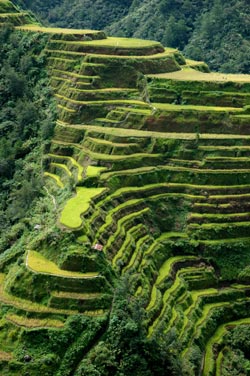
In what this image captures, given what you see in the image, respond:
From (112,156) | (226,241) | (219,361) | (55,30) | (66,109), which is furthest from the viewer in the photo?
(55,30)

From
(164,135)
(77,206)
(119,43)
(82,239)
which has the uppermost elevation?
(119,43)

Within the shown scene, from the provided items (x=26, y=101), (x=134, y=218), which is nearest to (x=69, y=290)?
(x=134, y=218)

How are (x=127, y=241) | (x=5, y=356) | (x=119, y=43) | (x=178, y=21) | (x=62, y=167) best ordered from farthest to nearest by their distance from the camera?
(x=178, y=21) < (x=119, y=43) < (x=62, y=167) < (x=127, y=241) < (x=5, y=356)

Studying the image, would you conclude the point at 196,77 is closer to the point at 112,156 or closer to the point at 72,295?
the point at 112,156

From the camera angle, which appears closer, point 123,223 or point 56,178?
point 123,223

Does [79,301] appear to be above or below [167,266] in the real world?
below

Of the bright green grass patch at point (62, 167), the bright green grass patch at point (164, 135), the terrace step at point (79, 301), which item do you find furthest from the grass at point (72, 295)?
the bright green grass patch at point (164, 135)

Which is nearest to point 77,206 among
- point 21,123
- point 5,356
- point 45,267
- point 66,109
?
point 45,267
